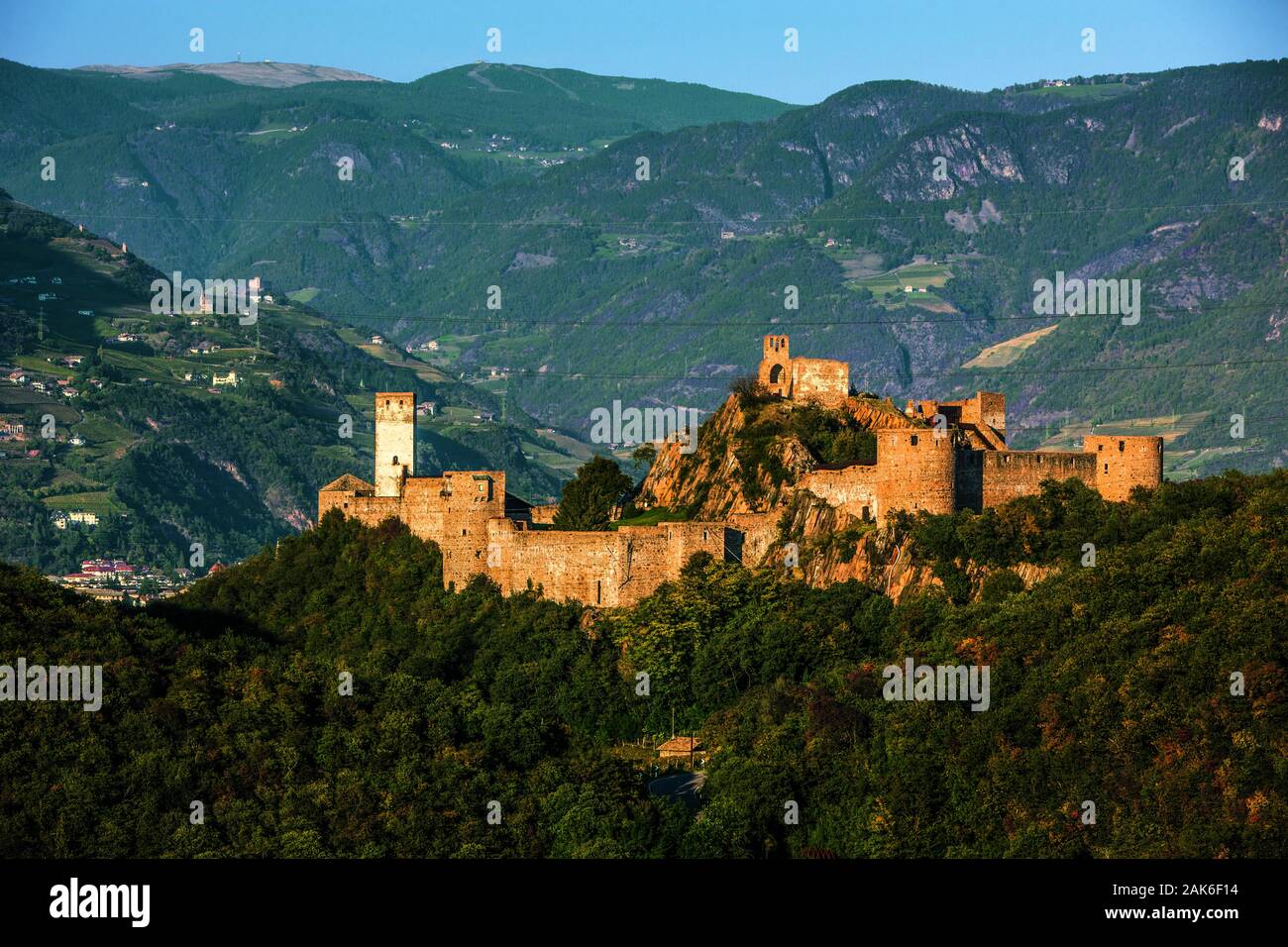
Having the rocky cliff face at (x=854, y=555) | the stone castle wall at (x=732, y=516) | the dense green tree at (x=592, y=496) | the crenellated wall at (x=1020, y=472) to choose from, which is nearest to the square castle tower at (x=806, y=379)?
the stone castle wall at (x=732, y=516)

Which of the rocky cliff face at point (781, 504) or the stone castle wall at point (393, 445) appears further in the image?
the stone castle wall at point (393, 445)

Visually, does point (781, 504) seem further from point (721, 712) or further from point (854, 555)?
point (721, 712)

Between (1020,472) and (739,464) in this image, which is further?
(739,464)

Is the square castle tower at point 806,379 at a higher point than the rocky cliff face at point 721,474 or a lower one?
higher

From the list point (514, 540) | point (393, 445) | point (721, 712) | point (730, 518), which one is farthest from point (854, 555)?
point (393, 445)

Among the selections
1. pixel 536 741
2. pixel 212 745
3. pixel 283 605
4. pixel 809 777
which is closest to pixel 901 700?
pixel 809 777

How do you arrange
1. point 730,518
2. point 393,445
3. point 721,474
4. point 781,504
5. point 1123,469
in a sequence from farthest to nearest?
point 393,445 < point 721,474 < point 781,504 < point 730,518 < point 1123,469

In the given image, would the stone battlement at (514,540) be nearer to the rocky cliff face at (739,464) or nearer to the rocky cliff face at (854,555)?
the rocky cliff face at (854,555)

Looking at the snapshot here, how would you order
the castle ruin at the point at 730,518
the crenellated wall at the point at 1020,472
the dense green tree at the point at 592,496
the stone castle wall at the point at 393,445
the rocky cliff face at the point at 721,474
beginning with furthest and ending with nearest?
the stone castle wall at the point at 393,445
the dense green tree at the point at 592,496
the rocky cliff face at the point at 721,474
the crenellated wall at the point at 1020,472
the castle ruin at the point at 730,518

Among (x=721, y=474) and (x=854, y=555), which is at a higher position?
(x=721, y=474)

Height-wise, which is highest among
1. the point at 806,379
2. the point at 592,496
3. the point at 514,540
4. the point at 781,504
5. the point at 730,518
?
the point at 806,379
